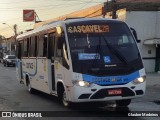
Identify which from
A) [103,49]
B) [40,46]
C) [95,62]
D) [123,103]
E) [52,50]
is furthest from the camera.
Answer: [40,46]

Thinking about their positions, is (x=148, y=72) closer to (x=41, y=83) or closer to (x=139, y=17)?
(x=139, y=17)

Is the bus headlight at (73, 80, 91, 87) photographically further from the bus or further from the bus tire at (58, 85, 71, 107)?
the bus tire at (58, 85, 71, 107)

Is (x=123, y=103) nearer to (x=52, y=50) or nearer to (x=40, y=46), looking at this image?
(x=52, y=50)

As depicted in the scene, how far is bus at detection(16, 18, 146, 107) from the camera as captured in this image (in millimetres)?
11484

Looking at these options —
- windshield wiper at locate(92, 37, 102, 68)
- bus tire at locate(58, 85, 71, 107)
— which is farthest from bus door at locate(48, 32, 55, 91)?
windshield wiper at locate(92, 37, 102, 68)

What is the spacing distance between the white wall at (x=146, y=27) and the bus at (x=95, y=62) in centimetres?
2365

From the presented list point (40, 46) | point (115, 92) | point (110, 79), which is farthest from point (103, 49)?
point (40, 46)

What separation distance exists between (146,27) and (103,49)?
25637mm

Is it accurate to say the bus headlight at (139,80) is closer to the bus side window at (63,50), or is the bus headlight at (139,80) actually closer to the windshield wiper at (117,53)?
the windshield wiper at (117,53)

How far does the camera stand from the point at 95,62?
11.8m

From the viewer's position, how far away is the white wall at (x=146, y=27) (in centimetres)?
3681

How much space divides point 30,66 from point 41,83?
239 centimetres

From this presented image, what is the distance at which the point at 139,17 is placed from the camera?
36938mm

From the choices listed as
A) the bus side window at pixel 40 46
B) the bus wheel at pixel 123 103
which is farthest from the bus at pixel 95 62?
the bus side window at pixel 40 46
